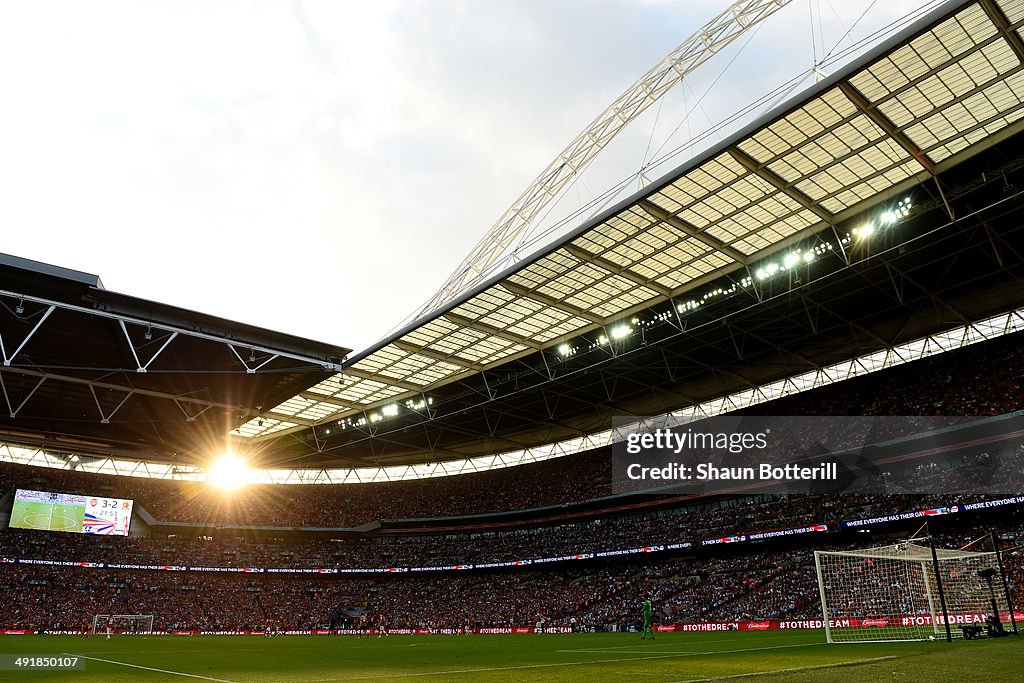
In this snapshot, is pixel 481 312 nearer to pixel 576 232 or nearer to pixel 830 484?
pixel 576 232

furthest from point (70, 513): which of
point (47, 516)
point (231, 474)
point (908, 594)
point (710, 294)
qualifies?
point (908, 594)

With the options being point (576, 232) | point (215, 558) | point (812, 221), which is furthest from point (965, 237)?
point (215, 558)

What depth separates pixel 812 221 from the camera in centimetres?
2752

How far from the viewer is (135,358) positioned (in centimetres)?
2659

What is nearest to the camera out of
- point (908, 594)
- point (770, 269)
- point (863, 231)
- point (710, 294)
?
point (863, 231)

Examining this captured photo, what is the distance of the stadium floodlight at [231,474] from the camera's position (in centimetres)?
6069

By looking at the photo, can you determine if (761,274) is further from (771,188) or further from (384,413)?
(384,413)

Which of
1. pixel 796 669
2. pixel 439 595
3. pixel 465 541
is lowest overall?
pixel 796 669

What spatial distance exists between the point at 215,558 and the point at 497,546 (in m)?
28.3

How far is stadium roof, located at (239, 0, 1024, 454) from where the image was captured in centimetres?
2009

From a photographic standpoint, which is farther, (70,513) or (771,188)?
(70,513)

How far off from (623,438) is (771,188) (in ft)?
115

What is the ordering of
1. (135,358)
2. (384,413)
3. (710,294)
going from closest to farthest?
(135,358) < (710,294) < (384,413)

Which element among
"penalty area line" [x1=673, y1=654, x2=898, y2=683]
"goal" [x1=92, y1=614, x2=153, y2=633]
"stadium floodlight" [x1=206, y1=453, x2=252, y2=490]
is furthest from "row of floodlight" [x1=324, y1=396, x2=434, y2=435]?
Answer: "penalty area line" [x1=673, y1=654, x2=898, y2=683]
